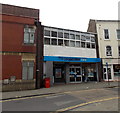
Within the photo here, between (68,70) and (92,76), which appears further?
(92,76)

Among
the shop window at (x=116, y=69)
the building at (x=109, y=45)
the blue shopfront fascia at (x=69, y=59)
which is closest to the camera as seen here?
the blue shopfront fascia at (x=69, y=59)

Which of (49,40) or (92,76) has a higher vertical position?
(49,40)

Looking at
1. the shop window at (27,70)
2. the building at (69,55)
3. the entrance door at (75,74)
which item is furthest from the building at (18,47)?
the entrance door at (75,74)

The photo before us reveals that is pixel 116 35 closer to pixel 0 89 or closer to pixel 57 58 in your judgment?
pixel 57 58

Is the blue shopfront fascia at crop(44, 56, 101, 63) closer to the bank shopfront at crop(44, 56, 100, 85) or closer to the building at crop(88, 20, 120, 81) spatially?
the bank shopfront at crop(44, 56, 100, 85)

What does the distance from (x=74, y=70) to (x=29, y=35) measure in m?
8.20

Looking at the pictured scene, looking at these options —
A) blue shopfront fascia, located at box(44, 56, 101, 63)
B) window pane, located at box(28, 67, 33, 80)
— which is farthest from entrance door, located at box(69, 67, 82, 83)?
window pane, located at box(28, 67, 33, 80)

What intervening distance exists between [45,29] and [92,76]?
10292mm

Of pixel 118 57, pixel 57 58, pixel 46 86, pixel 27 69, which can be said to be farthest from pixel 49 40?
pixel 118 57

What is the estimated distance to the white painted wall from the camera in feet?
46.4

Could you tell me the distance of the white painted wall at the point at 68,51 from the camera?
14148 mm

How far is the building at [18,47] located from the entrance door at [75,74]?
5119 mm

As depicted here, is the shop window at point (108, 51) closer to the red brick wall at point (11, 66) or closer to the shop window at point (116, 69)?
the shop window at point (116, 69)

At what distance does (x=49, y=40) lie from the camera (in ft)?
47.7
